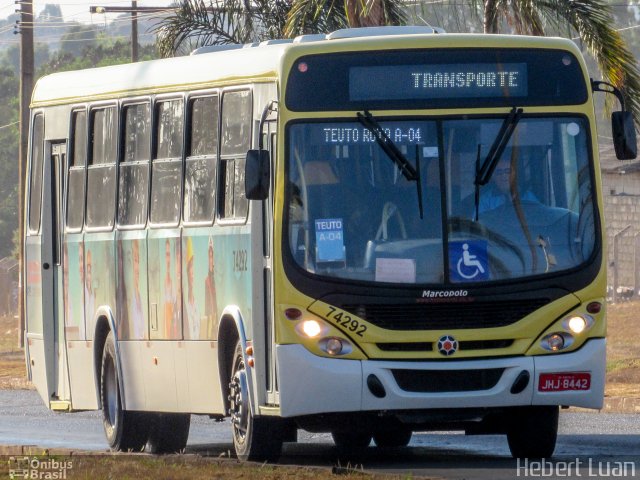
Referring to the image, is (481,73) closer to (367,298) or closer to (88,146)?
(367,298)

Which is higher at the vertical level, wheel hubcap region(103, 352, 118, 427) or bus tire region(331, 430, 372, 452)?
wheel hubcap region(103, 352, 118, 427)

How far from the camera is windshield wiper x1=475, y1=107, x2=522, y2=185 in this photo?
1169cm

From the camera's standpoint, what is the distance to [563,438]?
14.6m

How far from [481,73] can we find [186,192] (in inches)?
103

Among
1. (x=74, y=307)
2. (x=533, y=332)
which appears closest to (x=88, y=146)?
(x=74, y=307)

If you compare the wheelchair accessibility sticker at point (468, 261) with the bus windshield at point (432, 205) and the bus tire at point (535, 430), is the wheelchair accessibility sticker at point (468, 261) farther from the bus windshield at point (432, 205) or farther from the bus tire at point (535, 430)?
the bus tire at point (535, 430)

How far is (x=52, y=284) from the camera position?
16.2 m

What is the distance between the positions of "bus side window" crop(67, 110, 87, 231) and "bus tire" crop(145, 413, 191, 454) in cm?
185

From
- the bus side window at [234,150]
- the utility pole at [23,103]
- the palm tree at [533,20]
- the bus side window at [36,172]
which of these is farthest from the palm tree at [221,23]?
the bus side window at [234,150]

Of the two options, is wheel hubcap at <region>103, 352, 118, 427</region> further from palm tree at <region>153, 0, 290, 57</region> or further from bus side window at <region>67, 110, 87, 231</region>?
palm tree at <region>153, 0, 290, 57</region>

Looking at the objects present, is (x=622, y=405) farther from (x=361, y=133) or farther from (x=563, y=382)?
(x=361, y=133)

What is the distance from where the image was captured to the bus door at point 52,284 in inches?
631

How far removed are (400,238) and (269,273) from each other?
3.00 ft

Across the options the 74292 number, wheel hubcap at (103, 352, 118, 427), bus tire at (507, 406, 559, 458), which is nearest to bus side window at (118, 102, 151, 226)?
wheel hubcap at (103, 352, 118, 427)
